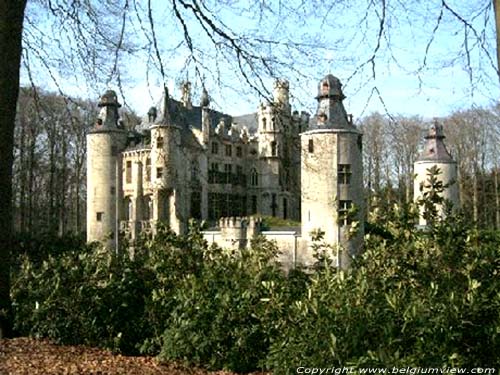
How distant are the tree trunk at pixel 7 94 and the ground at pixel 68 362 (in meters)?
0.35

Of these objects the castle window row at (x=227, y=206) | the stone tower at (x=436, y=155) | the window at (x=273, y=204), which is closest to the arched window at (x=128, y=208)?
the castle window row at (x=227, y=206)

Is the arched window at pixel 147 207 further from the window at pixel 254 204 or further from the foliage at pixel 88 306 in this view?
the foliage at pixel 88 306

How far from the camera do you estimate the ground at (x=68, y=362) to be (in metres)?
4.52

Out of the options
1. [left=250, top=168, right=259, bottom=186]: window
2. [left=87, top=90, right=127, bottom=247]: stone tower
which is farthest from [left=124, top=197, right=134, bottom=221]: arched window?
[left=250, top=168, right=259, bottom=186]: window

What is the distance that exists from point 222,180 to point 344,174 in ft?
47.4

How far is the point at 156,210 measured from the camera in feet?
103

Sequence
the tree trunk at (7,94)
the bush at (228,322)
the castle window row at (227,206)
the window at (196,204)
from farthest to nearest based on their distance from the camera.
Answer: the castle window row at (227,206), the window at (196,204), the bush at (228,322), the tree trunk at (7,94)

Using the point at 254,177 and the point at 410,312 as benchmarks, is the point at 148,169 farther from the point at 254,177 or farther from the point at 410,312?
the point at 410,312

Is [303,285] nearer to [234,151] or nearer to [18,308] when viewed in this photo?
[18,308]

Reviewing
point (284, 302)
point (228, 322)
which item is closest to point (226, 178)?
point (228, 322)

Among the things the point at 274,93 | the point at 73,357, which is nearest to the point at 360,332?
the point at 73,357

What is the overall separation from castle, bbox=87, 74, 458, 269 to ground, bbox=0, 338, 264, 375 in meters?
10.2

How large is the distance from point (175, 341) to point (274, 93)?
9.18 feet

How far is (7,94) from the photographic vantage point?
4.84m
